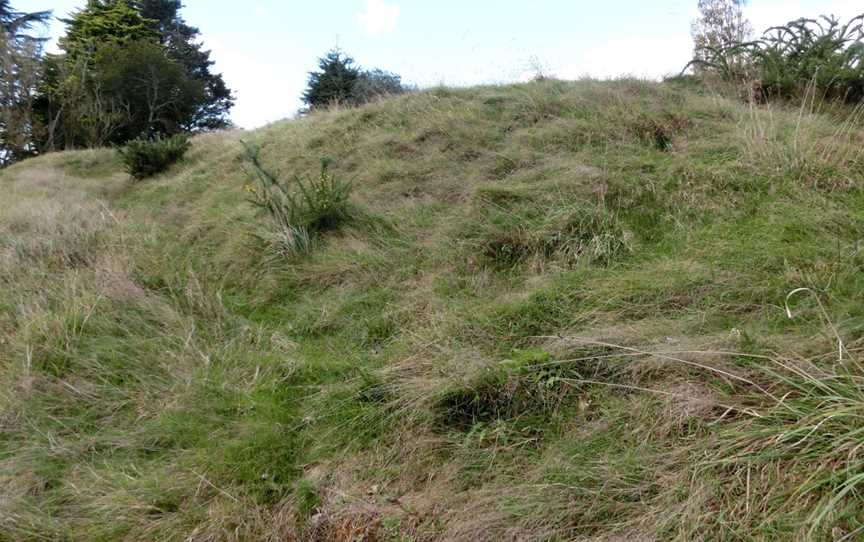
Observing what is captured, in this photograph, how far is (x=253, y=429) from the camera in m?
2.57

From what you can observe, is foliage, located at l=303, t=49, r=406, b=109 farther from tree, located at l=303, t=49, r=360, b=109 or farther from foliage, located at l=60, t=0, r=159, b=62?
foliage, located at l=60, t=0, r=159, b=62

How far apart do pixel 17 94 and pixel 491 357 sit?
19.0 metres

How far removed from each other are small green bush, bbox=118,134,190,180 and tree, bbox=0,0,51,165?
923cm

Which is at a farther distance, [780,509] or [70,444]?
[70,444]

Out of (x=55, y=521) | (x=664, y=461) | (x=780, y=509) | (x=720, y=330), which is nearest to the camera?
(x=780, y=509)

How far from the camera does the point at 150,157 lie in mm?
9477

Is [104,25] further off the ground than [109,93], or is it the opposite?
[104,25]

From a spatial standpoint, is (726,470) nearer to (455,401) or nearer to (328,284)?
(455,401)

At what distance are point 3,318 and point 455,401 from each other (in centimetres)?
350

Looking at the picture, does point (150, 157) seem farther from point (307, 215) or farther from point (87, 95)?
point (87, 95)

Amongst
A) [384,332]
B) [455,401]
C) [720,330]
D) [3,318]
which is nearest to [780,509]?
[720,330]

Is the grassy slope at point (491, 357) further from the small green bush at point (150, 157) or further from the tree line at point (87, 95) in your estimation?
the tree line at point (87, 95)

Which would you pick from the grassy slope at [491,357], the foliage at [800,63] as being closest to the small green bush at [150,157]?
the grassy slope at [491,357]

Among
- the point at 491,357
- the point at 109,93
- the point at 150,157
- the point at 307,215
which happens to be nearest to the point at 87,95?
the point at 109,93
